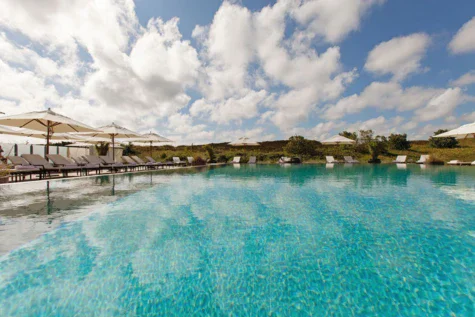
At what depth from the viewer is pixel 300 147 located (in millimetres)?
25938

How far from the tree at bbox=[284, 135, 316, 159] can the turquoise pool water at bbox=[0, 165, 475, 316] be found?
21.2 metres

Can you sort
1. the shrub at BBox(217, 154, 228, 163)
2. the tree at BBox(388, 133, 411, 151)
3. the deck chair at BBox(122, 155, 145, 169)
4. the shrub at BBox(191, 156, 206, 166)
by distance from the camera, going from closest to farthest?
1. the deck chair at BBox(122, 155, 145, 169)
2. the shrub at BBox(191, 156, 206, 166)
3. the shrub at BBox(217, 154, 228, 163)
4. the tree at BBox(388, 133, 411, 151)

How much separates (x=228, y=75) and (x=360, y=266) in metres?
14.9

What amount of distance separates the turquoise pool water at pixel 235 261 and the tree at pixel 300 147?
21.2 m

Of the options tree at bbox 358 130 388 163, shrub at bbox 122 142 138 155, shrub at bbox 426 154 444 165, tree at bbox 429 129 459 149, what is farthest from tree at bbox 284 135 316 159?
shrub at bbox 122 142 138 155

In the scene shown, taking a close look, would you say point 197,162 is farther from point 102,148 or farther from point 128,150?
point 128,150

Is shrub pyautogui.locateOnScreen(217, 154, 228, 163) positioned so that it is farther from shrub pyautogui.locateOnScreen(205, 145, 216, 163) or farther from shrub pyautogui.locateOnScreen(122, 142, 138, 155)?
shrub pyautogui.locateOnScreen(122, 142, 138, 155)

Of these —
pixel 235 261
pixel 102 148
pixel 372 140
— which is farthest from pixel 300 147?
pixel 235 261

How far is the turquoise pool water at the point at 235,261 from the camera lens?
77.8 inches

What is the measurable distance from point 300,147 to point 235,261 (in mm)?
24453

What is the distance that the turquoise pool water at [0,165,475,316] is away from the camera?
6.48 feet

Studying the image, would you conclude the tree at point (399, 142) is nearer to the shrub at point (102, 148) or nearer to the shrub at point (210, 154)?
the shrub at point (210, 154)

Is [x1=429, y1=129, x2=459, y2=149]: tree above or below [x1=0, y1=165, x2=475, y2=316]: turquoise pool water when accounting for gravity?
above

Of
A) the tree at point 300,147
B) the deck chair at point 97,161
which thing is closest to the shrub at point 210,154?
the tree at point 300,147
